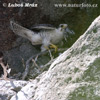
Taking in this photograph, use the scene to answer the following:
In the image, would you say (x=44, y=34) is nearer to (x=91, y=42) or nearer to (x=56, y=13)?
(x=56, y=13)

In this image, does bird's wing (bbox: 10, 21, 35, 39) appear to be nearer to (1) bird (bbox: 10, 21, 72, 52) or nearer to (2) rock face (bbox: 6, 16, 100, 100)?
(1) bird (bbox: 10, 21, 72, 52)

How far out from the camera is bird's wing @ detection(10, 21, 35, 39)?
3.18m

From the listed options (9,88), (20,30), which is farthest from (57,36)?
(9,88)

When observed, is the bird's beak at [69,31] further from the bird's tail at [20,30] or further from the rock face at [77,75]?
the rock face at [77,75]

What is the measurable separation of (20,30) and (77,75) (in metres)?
2.19

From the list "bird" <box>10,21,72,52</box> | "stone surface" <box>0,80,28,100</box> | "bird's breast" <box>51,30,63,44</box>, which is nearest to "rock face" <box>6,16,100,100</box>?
"stone surface" <box>0,80,28,100</box>

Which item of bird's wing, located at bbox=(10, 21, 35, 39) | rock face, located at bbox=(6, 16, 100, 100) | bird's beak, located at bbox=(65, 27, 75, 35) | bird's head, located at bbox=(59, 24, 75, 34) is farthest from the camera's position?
bird's beak, located at bbox=(65, 27, 75, 35)

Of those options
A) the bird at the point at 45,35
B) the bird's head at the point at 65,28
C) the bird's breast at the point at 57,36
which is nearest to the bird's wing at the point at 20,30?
the bird at the point at 45,35

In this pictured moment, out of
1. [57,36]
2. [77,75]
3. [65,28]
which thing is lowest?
[57,36]

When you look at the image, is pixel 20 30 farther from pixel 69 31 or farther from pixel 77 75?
pixel 77 75

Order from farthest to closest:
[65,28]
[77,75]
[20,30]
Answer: [65,28] < [20,30] < [77,75]

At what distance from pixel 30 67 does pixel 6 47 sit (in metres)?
0.51

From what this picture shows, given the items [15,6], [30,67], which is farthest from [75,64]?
[15,6]

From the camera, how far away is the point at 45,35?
138 inches
